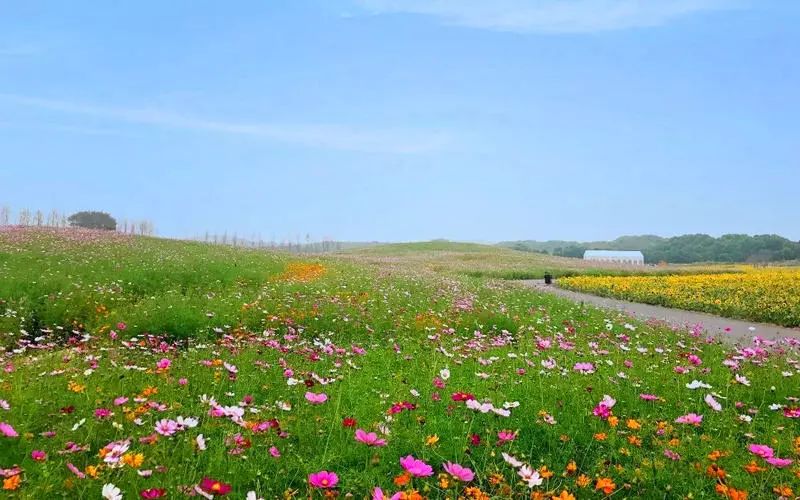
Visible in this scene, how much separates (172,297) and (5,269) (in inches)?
317

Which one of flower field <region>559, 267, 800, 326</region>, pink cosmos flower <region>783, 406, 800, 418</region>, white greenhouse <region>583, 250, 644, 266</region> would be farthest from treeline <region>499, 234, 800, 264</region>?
pink cosmos flower <region>783, 406, 800, 418</region>

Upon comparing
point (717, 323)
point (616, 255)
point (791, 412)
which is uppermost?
point (616, 255)

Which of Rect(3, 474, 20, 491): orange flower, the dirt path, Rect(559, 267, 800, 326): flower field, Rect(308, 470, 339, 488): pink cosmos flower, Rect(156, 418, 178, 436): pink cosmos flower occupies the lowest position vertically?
the dirt path

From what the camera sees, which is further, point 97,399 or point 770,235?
point 770,235

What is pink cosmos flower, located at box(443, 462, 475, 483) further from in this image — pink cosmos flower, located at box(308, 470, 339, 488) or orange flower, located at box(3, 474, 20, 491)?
orange flower, located at box(3, 474, 20, 491)

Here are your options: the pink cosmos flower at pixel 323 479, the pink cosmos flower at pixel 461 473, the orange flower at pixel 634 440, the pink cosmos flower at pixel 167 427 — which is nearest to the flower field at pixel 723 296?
the orange flower at pixel 634 440

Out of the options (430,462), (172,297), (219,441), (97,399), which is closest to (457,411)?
(430,462)

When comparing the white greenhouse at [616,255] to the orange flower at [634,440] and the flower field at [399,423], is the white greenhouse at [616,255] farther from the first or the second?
the orange flower at [634,440]

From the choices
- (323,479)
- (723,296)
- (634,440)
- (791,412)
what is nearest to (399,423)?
(323,479)

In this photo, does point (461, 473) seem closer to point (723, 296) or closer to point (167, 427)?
point (167, 427)

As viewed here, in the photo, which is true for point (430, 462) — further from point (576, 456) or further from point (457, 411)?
point (576, 456)

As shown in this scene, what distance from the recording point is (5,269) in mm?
16453

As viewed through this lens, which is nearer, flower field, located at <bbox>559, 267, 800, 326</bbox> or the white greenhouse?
flower field, located at <bbox>559, 267, 800, 326</bbox>

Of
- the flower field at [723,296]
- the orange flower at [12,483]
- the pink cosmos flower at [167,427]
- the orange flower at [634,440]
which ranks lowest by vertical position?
the flower field at [723,296]
